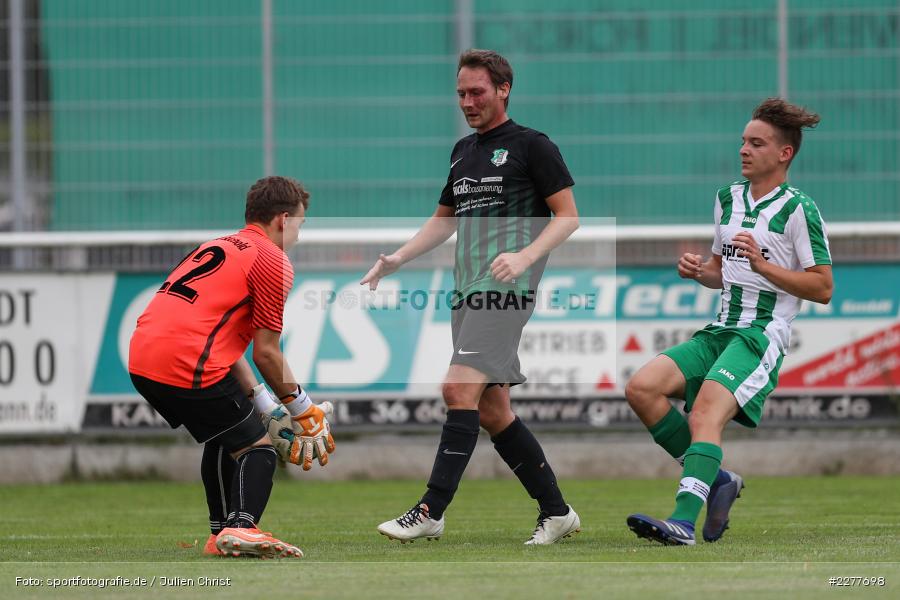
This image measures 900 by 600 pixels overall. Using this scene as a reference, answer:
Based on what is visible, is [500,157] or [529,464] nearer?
[500,157]

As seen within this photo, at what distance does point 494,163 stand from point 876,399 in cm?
632

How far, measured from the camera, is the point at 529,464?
7.46 metres

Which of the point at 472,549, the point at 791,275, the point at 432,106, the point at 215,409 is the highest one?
the point at 432,106

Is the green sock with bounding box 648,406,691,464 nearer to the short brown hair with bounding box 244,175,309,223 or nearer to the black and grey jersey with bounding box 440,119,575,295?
the black and grey jersey with bounding box 440,119,575,295

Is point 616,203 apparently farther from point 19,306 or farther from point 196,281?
point 196,281

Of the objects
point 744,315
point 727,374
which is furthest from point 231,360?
point 744,315

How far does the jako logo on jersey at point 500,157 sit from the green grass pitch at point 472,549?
69.8 inches

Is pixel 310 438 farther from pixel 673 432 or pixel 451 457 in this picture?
pixel 673 432

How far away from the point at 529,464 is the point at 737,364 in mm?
1108

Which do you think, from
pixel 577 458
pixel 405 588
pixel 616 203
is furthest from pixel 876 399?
pixel 405 588

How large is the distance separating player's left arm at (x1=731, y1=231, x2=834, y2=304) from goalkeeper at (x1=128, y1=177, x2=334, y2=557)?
2044 millimetres

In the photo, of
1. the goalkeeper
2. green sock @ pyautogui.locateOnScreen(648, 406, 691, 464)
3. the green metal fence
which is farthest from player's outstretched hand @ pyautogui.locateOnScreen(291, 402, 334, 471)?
the green metal fence

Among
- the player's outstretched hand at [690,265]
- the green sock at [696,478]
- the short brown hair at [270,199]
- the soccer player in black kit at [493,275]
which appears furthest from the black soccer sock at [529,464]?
the short brown hair at [270,199]

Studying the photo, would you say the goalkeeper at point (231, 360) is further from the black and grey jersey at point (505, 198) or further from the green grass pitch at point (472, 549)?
the black and grey jersey at point (505, 198)
